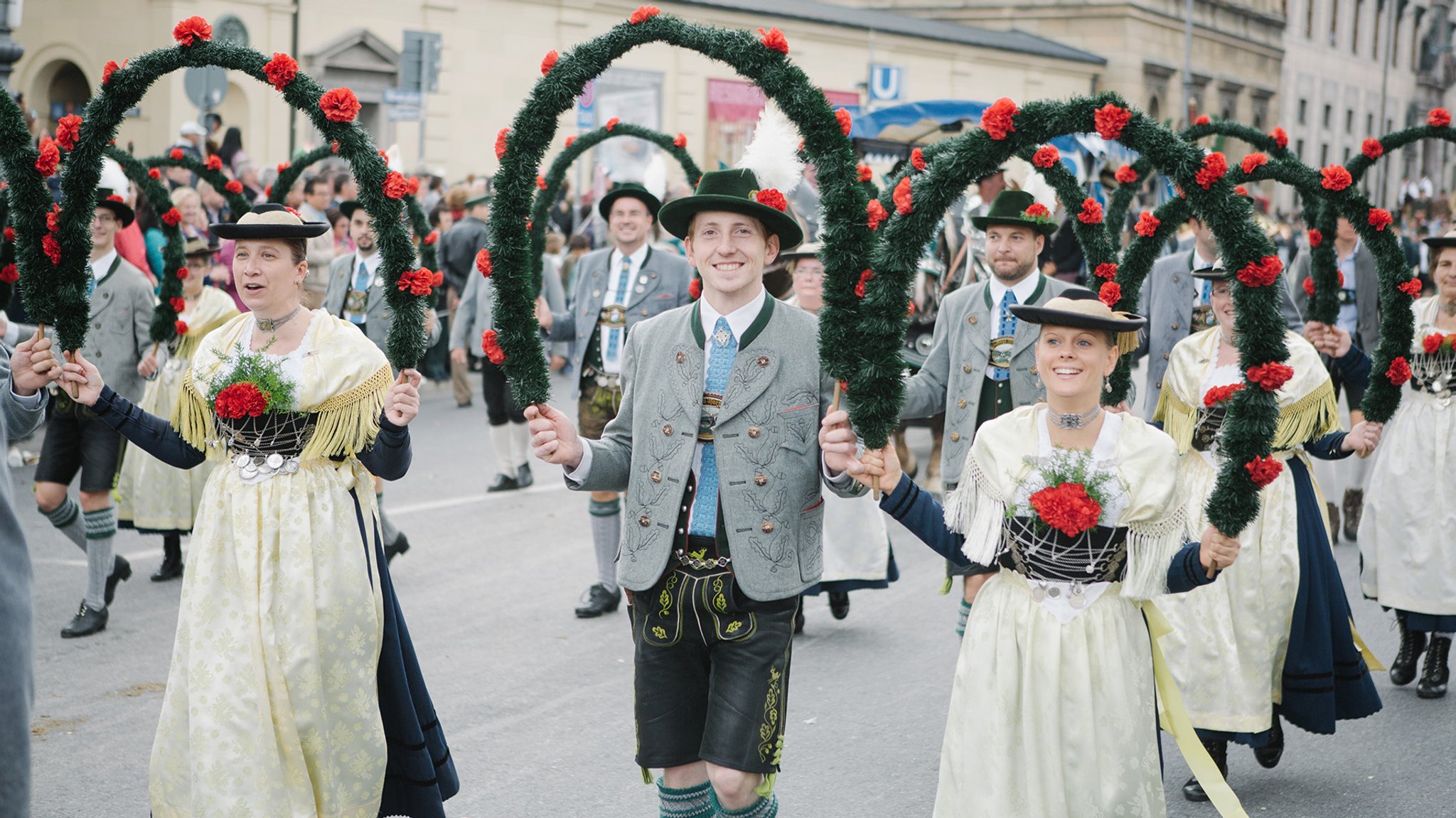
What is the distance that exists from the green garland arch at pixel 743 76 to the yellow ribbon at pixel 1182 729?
1.00 metres

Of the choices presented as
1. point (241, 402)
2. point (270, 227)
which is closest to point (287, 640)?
point (241, 402)

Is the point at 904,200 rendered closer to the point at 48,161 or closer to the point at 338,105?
the point at 338,105

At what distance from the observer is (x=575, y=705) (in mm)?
6125

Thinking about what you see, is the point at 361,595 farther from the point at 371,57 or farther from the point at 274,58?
the point at 371,57

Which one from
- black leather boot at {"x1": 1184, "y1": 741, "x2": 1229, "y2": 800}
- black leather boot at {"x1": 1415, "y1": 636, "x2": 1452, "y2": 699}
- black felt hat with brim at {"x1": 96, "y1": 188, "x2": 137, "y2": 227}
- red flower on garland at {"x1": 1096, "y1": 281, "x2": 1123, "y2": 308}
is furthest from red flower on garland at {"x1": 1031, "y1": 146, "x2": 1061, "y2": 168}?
black felt hat with brim at {"x1": 96, "y1": 188, "x2": 137, "y2": 227}

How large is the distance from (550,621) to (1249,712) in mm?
3466

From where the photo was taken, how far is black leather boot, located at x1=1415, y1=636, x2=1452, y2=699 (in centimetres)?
648

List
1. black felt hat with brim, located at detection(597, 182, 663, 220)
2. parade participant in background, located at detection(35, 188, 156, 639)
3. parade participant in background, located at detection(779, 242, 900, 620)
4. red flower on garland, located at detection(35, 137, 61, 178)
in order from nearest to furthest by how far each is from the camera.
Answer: red flower on garland, located at detection(35, 137, 61, 178) < parade participant in background, located at detection(35, 188, 156, 639) < parade participant in background, located at detection(779, 242, 900, 620) < black felt hat with brim, located at detection(597, 182, 663, 220)

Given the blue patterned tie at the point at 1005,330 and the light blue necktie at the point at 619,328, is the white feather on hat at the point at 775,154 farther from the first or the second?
the light blue necktie at the point at 619,328

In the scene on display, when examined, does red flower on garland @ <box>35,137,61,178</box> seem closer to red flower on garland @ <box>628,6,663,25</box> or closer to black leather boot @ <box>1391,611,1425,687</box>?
red flower on garland @ <box>628,6,663,25</box>

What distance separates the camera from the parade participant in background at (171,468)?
7.86 metres

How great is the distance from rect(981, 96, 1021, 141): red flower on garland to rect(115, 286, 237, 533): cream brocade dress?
16.8 ft

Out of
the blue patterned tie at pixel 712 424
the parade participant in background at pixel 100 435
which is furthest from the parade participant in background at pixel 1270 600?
the parade participant in background at pixel 100 435

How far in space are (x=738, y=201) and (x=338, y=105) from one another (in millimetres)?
1292
